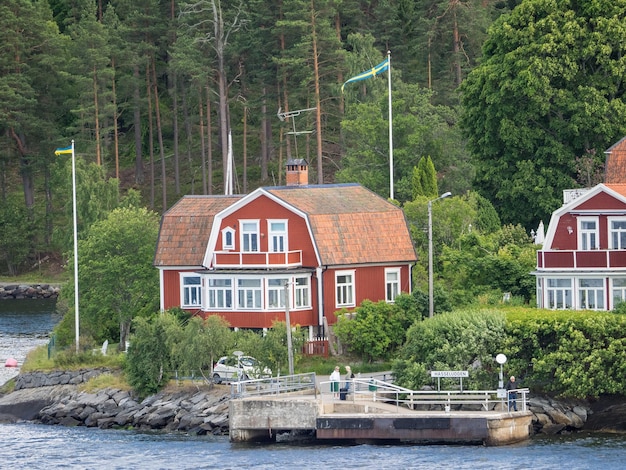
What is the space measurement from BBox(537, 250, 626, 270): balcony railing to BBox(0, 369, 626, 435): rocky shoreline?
5.86 m

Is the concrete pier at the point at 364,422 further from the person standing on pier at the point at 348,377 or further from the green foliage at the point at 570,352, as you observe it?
the green foliage at the point at 570,352

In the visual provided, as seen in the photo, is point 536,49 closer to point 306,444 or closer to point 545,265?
point 545,265

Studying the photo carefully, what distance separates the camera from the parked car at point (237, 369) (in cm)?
6619

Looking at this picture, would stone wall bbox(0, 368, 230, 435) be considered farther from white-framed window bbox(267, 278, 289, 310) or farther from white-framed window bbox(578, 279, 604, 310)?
white-framed window bbox(578, 279, 604, 310)

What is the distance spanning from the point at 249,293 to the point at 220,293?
1338mm

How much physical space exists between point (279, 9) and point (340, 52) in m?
10.8

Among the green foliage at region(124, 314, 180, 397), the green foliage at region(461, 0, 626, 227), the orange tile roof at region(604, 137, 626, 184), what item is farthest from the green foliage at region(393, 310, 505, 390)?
the green foliage at region(461, 0, 626, 227)

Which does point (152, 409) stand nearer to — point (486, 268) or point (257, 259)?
point (257, 259)

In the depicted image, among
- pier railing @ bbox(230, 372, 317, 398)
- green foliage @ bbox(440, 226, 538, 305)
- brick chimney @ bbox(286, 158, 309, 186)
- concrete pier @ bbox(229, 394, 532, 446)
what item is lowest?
concrete pier @ bbox(229, 394, 532, 446)

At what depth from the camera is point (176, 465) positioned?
192 ft

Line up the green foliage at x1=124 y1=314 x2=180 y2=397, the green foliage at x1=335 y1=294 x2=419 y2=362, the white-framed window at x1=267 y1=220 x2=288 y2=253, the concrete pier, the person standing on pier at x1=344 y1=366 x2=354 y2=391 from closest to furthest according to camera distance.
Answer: the concrete pier → the person standing on pier at x1=344 y1=366 x2=354 y2=391 → the green foliage at x1=124 y1=314 x2=180 y2=397 → the green foliage at x1=335 y1=294 x2=419 y2=362 → the white-framed window at x1=267 y1=220 x2=288 y2=253

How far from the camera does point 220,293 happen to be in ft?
235

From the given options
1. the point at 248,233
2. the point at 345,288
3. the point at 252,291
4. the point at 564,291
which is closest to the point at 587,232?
the point at 564,291

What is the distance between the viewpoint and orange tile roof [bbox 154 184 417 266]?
71438mm
